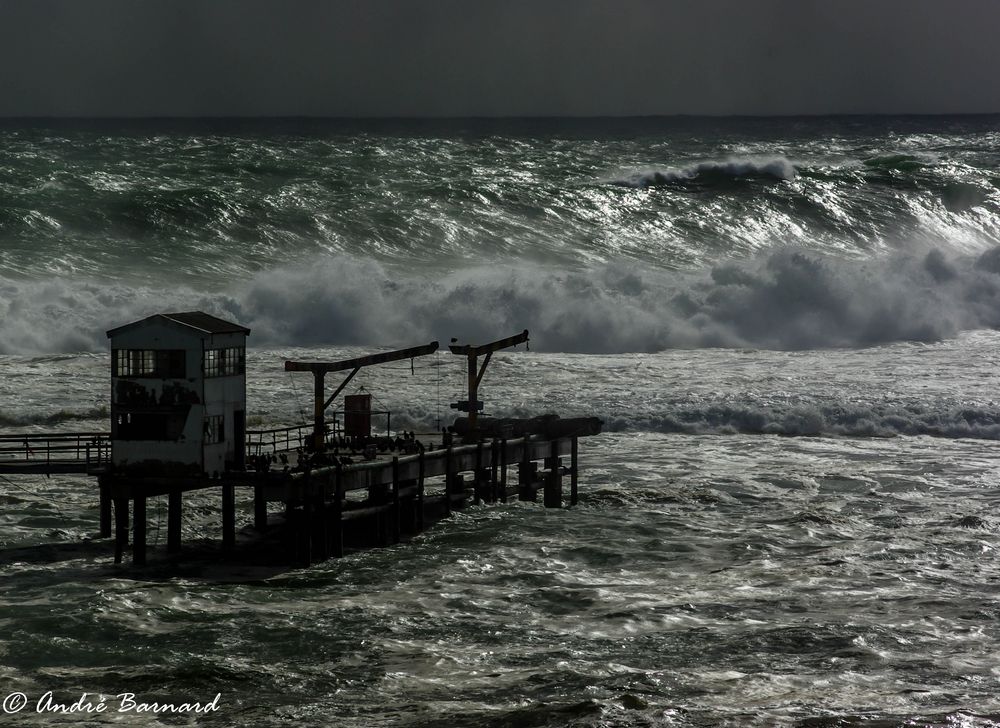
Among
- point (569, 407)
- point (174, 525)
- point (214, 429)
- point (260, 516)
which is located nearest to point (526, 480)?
point (260, 516)

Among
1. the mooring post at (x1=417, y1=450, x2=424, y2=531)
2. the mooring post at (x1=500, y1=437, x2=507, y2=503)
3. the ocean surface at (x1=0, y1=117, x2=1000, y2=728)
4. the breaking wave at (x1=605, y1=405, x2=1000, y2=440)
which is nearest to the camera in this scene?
the ocean surface at (x1=0, y1=117, x2=1000, y2=728)

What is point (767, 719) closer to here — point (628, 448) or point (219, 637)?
point (219, 637)

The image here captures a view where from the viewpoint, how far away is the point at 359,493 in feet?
113

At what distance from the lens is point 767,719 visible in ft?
61.1

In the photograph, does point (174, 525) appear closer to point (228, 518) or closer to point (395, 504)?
point (228, 518)

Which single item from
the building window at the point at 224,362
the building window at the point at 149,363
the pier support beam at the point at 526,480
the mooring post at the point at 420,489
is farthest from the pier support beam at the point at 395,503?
the pier support beam at the point at 526,480

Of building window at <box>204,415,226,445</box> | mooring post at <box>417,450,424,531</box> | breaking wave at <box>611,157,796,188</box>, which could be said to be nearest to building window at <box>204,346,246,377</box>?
building window at <box>204,415,226,445</box>

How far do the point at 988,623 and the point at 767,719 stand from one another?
5839 millimetres

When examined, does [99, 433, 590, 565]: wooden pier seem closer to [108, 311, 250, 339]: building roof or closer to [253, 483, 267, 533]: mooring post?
[253, 483, 267, 533]: mooring post

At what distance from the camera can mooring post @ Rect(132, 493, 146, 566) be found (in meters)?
26.8

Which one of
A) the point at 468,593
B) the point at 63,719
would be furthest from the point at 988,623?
the point at 63,719

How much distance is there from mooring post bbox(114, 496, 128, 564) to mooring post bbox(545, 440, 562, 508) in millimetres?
9908

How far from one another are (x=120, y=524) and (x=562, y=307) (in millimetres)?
34230

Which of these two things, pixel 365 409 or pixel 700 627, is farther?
pixel 365 409
